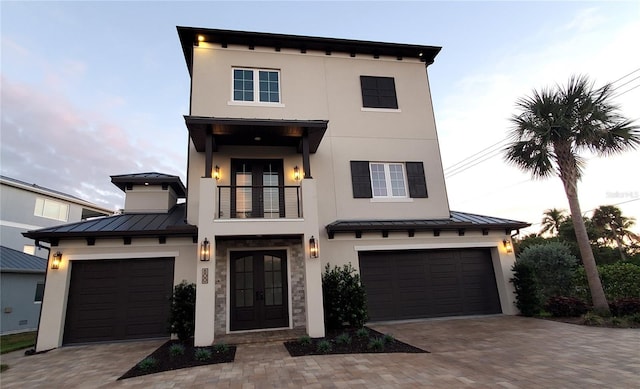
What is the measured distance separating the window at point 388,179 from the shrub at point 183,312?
5.96m

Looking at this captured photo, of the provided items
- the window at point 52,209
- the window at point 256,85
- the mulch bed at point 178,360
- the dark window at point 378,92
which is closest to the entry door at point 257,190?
the window at point 256,85

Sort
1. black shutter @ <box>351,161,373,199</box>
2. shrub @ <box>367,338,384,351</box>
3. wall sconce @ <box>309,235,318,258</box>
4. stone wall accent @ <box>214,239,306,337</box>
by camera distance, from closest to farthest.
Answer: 1. shrub @ <box>367,338,384,351</box>
2. wall sconce @ <box>309,235,318,258</box>
3. stone wall accent @ <box>214,239,306,337</box>
4. black shutter @ <box>351,161,373,199</box>

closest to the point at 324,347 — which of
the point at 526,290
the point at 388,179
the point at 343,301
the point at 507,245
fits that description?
the point at 343,301

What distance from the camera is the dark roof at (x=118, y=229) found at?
7.88 m

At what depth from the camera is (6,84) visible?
13.6 metres

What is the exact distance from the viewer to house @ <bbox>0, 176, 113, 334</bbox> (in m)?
13.6

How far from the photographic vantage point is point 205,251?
7207mm

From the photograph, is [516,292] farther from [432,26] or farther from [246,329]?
[432,26]

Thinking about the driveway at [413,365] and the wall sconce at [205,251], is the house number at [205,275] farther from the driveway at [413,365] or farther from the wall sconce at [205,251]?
the driveway at [413,365]

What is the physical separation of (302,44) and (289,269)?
836cm

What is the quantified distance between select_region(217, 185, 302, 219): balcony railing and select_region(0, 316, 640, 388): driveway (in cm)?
373

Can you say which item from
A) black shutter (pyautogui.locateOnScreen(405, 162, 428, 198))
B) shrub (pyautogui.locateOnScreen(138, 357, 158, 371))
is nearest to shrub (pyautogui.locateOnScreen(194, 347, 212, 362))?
shrub (pyautogui.locateOnScreen(138, 357, 158, 371))

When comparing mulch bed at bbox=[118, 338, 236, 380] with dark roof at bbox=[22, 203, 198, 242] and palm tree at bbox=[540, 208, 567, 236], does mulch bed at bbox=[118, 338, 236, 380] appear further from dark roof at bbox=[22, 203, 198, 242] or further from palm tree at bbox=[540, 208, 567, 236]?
palm tree at bbox=[540, 208, 567, 236]

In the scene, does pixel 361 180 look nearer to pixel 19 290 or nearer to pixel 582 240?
pixel 582 240
